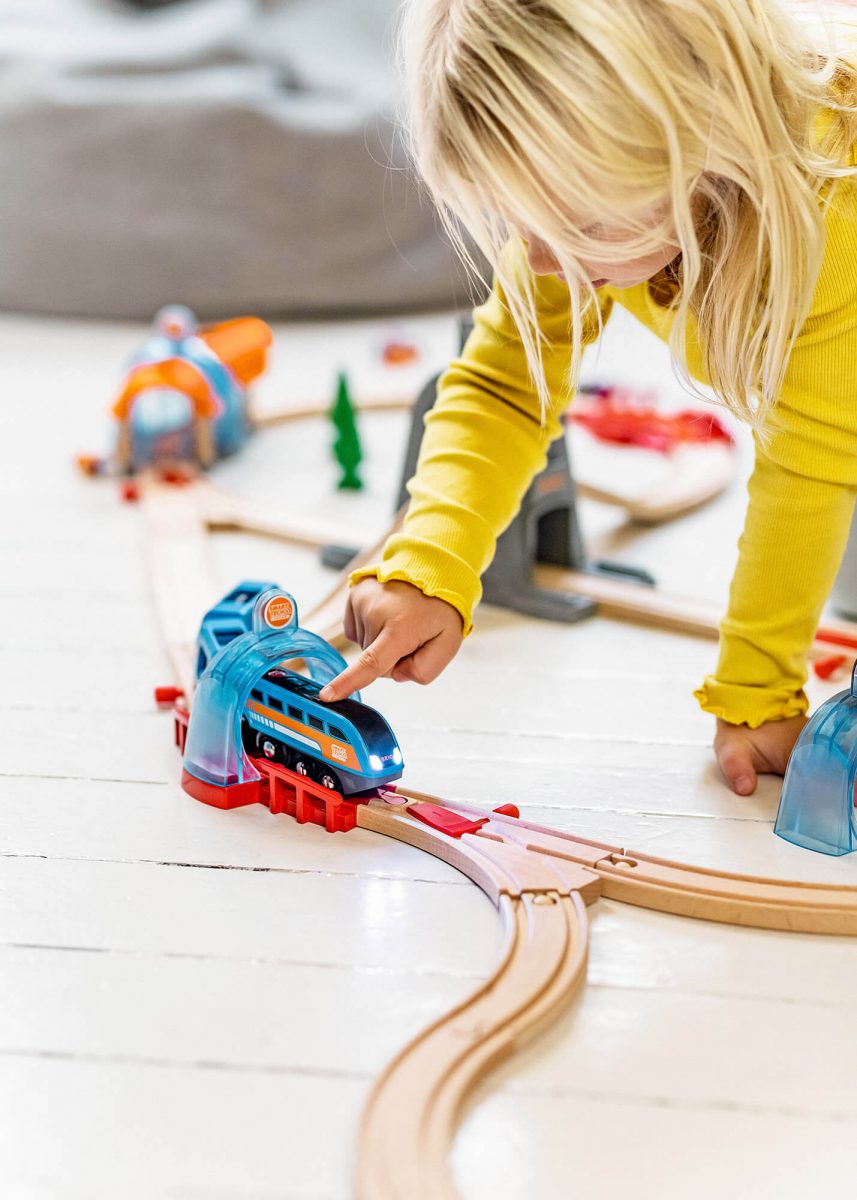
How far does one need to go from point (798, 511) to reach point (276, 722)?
14.3 inches

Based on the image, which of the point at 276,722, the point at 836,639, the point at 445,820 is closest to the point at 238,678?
the point at 276,722

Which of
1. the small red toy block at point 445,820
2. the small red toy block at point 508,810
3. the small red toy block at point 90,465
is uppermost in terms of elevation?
the small red toy block at point 445,820

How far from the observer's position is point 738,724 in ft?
3.15

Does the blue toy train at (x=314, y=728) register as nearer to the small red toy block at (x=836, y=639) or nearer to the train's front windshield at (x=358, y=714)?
the train's front windshield at (x=358, y=714)

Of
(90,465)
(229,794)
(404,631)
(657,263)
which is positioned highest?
(657,263)

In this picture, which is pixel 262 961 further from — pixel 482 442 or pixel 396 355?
pixel 396 355

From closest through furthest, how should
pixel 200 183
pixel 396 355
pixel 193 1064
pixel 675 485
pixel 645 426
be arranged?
1. pixel 193 1064
2. pixel 675 485
3. pixel 645 426
4. pixel 396 355
5. pixel 200 183

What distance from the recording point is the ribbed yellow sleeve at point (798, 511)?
0.87m

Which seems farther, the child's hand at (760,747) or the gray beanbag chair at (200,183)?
the gray beanbag chair at (200,183)

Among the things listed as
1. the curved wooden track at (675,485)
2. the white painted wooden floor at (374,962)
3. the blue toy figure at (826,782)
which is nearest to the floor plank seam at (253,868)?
the white painted wooden floor at (374,962)

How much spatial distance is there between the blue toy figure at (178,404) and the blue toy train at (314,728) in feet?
2.46

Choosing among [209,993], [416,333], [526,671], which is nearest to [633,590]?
Result: [526,671]

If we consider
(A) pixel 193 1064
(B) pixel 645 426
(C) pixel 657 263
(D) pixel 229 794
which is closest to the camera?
(A) pixel 193 1064

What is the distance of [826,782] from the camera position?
0.85 m
